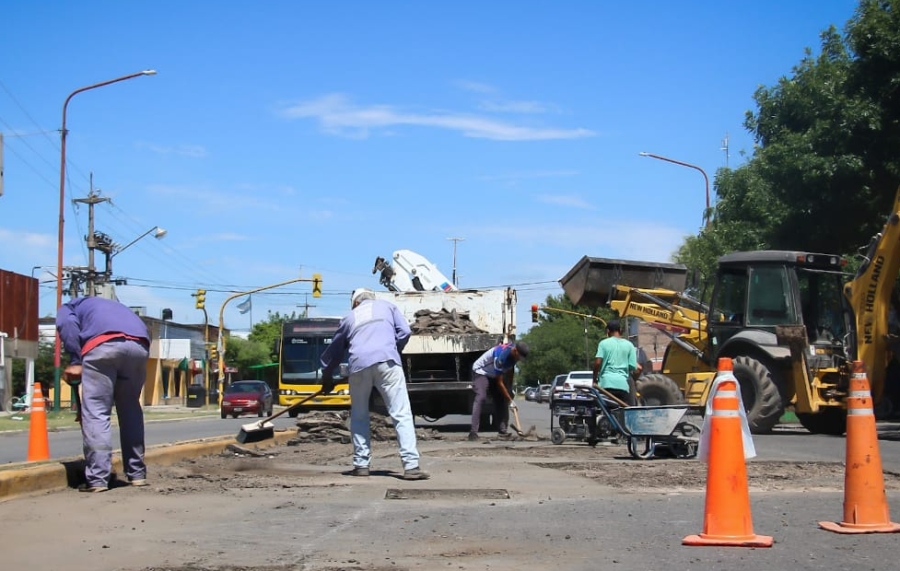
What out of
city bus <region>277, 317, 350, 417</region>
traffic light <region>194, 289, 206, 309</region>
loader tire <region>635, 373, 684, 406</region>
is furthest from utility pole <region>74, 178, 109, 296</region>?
loader tire <region>635, 373, 684, 406</region>

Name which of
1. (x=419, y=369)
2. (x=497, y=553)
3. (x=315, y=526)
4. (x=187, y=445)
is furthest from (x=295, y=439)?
(x=497, y=553)

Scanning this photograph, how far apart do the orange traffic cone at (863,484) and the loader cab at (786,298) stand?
11155 mm

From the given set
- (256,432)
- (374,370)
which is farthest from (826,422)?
(374,370)

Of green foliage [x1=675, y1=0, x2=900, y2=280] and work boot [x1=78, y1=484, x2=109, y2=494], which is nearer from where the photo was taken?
work boot [x1=78, y1=484, x2=109, y2=494]

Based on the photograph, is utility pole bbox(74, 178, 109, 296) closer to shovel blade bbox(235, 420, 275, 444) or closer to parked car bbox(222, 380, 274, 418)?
parked car bbox(222, 380, 274, 418)

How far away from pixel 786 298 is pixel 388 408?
33.4 feet

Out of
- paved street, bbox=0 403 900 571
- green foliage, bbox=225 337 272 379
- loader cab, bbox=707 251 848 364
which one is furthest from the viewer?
green foliage, bbox=225 337 272 379

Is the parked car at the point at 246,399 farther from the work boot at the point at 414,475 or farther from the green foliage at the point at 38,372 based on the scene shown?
the work boot at the point at 414,475

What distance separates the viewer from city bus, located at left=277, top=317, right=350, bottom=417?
2939 centimetres

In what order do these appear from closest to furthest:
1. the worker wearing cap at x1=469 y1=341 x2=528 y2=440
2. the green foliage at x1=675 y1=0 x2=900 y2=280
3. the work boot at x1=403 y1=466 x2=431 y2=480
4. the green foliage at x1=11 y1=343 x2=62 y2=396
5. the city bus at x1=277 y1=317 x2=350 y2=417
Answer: the work boot at x1=403 y1=466 x2=431 y2=480
the worker wearing cap at x1=469 y1=341 x2=528 y2=440
the green foliage at x1=675 y1=0 x2=900 y2=280
the city bus at x1=277 y1=317 x2=350 y2=417
the green foliage at x1=11 y1=343 x2=62 y2=396

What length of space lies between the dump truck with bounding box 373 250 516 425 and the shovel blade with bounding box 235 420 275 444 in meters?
5.15

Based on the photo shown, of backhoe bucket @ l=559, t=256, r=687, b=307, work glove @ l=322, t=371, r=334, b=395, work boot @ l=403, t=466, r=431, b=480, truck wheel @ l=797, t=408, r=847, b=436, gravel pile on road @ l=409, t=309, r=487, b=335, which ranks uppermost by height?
backhoe bucket @ l=559, t=256, r=687, b=307

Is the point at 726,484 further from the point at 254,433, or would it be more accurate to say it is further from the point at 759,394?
the point at 759,394

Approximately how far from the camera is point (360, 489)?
27.2ft
